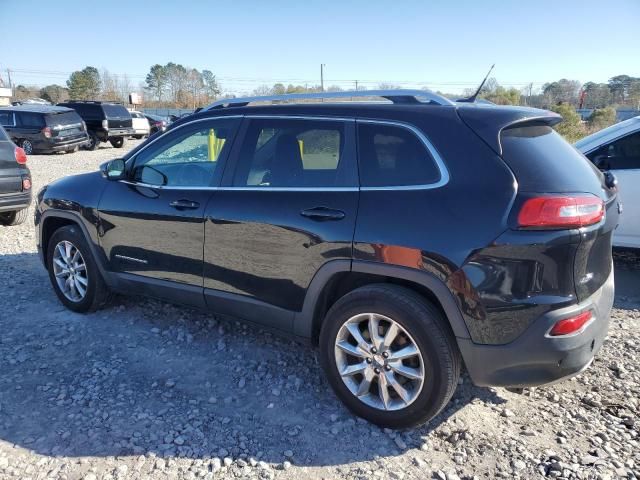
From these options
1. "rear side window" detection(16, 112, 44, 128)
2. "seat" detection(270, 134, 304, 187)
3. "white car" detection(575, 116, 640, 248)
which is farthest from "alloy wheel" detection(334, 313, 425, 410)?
"rear side window" detection(16, 112, 44, 128)

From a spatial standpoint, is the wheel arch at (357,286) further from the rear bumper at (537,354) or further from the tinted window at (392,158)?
the tinted window at (392,158)

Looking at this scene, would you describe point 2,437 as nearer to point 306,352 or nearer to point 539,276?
point 306,352

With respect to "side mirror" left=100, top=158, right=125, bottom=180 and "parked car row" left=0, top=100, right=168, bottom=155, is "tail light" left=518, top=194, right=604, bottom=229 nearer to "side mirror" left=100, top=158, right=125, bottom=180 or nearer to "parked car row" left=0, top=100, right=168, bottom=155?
"side mirror" left=100, top=158, right=125, bottom=180

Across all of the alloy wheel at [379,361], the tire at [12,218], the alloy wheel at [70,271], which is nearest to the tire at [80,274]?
the alloy wheel at [70,271]

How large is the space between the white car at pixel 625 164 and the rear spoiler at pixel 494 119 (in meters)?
3.28

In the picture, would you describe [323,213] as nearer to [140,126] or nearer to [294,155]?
[294,155]

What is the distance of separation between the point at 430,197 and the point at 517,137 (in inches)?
22.2

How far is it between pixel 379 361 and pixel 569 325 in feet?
3.26

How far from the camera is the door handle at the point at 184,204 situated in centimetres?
354

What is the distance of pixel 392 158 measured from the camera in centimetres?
288

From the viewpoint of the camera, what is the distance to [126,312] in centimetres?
453

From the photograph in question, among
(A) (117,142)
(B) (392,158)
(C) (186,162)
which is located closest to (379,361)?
(B) (392,158)

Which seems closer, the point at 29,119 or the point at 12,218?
the point at 12,218

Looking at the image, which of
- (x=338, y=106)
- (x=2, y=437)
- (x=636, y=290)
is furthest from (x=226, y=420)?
(x=636, y=290)
